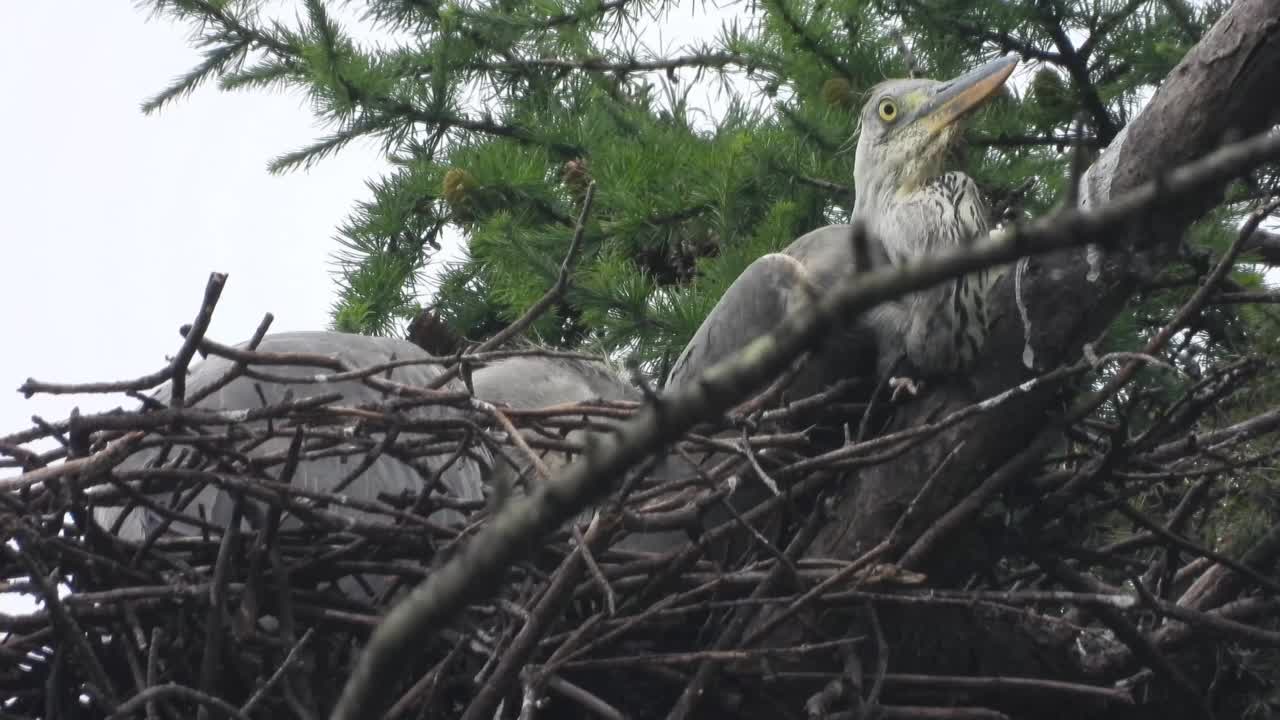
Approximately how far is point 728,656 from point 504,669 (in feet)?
1.58

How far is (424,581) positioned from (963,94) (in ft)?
7.24

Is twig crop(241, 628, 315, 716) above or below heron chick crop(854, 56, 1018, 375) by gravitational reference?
below

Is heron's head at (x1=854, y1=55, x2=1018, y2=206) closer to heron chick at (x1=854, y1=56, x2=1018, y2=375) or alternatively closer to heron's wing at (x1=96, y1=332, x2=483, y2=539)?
heron chick at (x1=854, y1=56, x2=1018, y2=375)

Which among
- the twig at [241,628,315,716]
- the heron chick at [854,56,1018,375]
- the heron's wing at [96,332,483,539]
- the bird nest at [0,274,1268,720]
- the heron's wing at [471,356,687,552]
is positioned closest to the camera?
the twig at [241,628,315,716]

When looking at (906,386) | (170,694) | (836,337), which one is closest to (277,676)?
(170,694)

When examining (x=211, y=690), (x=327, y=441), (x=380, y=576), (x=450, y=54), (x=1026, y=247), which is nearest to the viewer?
(x=1026, y=247)

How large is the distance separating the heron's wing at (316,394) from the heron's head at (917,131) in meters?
1.32

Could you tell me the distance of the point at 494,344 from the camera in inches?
138

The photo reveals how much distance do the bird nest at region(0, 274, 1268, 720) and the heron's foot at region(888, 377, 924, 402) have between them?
0.24 m

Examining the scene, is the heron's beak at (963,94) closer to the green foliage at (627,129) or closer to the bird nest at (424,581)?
the green foliage at (627,129)

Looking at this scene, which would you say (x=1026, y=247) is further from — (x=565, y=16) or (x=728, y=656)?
(x=565, y=16)

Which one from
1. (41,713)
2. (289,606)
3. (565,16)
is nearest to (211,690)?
(289,606)

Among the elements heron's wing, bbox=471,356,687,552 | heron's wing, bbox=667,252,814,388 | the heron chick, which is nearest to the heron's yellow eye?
the heron chick

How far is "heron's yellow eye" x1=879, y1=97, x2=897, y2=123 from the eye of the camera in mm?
4465
